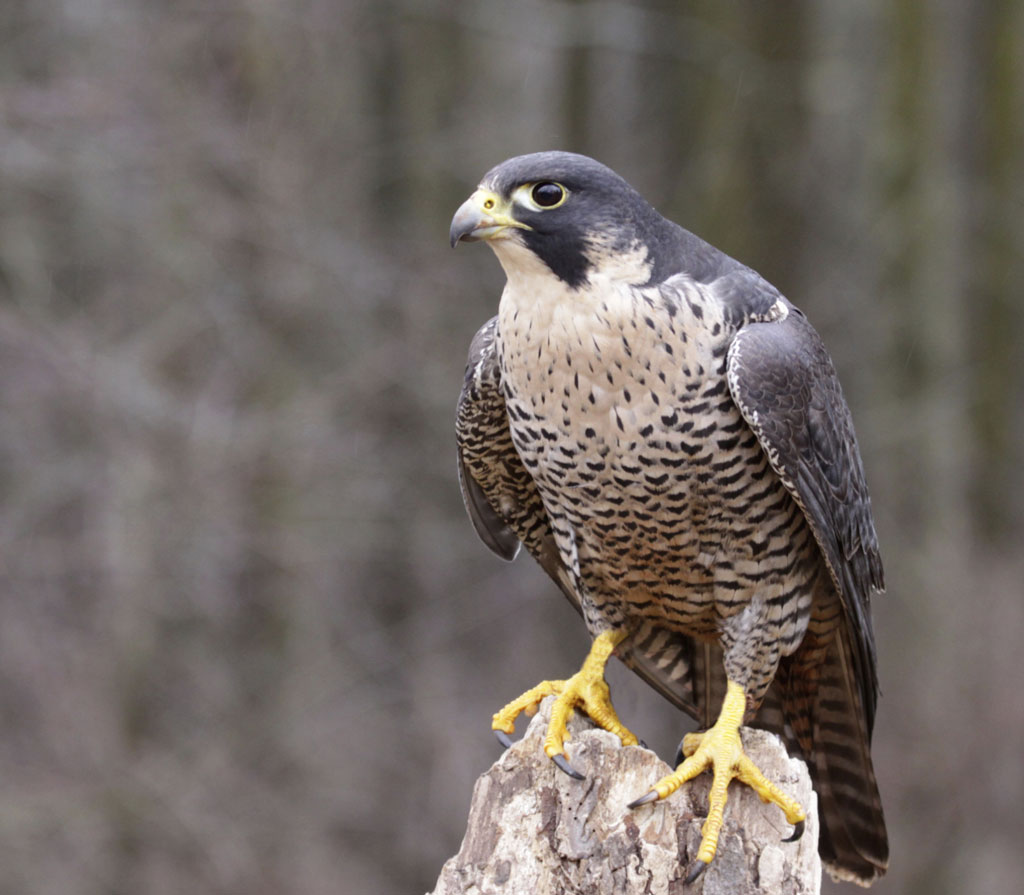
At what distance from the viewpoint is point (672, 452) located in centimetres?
271

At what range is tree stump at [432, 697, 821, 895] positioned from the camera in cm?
260

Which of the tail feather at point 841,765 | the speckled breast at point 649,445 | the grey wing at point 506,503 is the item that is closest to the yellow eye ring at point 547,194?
the speckled breast at point 649,445

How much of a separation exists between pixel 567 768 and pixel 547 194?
1211 millimetres

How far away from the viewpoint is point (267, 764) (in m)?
7.04

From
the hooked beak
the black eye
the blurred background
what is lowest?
the blurred background

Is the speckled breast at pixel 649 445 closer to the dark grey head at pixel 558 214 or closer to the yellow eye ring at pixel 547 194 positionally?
the dark grey head at pixel 558 214

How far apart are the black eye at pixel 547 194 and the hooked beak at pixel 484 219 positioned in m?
0.06

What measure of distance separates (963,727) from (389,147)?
4.81m

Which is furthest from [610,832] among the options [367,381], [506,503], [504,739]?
[367,381]

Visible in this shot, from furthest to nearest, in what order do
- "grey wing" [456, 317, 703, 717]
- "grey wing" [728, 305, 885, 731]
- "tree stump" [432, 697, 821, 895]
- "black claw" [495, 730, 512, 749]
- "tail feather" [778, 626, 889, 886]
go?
1. "tail feather" [778, 626, 889, 886]
2. "grey wing" [456, 317, 703, 717]
3. "black claw" [495, 730, 512, 749]
4. "grey wing" [728, 305, 885, 731]
5. "tree stump" [432, 697, 821, 895]

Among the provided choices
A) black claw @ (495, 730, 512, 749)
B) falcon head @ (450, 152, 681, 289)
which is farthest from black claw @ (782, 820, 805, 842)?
falcon head @ (450, 152, 681, 289)

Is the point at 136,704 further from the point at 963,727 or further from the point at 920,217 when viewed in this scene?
the point at 920,217

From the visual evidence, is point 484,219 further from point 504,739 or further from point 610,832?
point 610,832

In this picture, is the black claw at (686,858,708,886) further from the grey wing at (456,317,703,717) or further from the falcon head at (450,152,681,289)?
the falcon head at (450,152,681,289)
